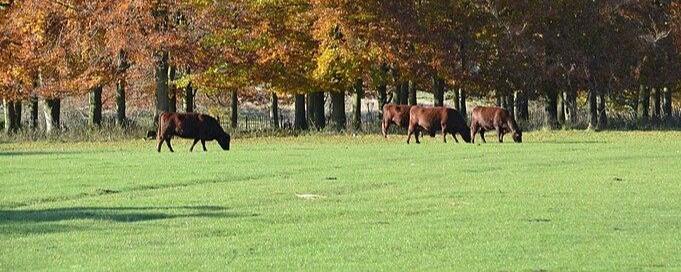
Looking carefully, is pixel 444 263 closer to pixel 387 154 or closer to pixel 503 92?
pixel 387 154

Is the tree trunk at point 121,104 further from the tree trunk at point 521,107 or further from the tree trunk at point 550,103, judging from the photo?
the tree trunk at point 521,107

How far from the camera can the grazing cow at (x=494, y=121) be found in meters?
52.0

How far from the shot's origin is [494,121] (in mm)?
52594

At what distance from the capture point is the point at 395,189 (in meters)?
24.0

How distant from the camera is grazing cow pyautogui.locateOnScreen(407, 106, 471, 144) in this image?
52.7 meters

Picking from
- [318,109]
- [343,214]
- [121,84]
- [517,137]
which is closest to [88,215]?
[343,214]

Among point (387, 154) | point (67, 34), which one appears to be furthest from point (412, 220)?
point (67, 34)

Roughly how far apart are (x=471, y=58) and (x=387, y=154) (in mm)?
27195

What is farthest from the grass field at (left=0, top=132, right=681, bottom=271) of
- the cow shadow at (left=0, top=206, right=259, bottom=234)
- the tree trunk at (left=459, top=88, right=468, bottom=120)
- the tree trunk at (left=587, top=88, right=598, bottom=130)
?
the tree trunk at (left=459, top=88, right=468, bottom=120)

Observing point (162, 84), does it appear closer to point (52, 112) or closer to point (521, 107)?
point (52, 112)

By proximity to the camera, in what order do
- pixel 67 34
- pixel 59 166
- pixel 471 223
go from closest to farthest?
pixel 471 223 < pixel 59 166 < pixel 67 34

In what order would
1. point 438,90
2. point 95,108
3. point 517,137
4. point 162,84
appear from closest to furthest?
point 517,137, point 162,84, point 95,108, point 438,90

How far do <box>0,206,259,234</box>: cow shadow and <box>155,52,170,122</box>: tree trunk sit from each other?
125ft

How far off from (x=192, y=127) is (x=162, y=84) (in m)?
11.9
